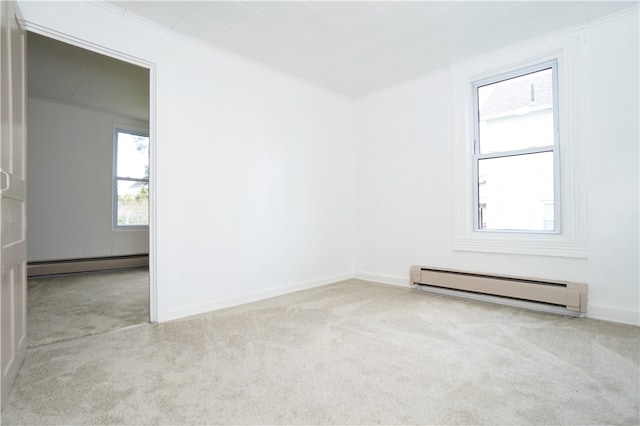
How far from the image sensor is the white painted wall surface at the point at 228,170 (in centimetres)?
290

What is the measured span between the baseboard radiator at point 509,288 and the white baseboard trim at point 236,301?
128cm

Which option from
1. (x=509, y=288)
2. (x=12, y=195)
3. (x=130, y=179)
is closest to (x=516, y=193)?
(x=509, y=288)

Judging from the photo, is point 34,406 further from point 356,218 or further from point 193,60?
point 356,218

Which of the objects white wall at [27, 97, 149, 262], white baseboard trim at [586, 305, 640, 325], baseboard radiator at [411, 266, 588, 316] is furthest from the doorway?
white baseboard trim at [586, 305, 640, 325]

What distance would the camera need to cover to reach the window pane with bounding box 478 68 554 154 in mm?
3312

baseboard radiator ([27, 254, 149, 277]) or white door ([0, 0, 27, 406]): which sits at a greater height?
white door ([0, 0, 27, 406])

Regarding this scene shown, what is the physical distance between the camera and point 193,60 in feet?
10.4

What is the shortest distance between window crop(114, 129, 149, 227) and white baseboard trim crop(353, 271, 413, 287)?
4312 mm

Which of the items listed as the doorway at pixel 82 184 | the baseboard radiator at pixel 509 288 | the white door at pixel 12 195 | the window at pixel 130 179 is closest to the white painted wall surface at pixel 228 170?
the white door at pixel 12 195

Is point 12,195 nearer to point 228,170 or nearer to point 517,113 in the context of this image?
point 228,170

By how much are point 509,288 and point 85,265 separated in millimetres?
6270

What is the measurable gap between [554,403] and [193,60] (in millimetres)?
3746

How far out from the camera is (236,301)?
3414mm

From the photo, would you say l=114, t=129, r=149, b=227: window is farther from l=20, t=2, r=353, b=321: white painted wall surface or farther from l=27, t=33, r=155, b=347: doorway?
l=20, t=2, r=353, b=321: white painted wall surface
